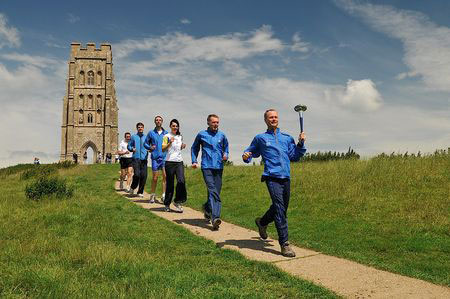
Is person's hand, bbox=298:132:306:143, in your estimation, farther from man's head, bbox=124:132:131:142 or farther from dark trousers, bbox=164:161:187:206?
man's head, bbox=124:132:131:142

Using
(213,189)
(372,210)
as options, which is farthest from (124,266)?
(372,210)

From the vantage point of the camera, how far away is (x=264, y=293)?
3842 millimetres

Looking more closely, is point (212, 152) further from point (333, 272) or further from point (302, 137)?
point (333, 272)

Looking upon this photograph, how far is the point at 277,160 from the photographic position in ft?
19.1

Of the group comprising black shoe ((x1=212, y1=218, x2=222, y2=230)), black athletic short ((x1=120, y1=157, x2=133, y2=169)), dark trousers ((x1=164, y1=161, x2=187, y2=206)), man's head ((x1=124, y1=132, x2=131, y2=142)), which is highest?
man's head ((x1=124, y1=132, x2=131, y2=142))

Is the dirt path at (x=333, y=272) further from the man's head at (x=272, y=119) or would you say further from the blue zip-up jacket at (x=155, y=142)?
the blue zip-up jacket at (x=155, y=142)

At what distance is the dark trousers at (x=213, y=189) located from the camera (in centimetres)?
746

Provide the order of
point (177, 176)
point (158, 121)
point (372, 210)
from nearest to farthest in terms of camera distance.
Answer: point (372, 210), point (177, 176), point (158, 121)

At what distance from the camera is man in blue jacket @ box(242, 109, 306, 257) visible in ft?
18.7

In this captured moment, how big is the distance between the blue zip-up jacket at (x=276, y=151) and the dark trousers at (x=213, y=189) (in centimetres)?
172

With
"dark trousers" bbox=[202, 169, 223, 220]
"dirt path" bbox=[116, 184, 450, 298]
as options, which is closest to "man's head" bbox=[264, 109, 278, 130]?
"dirt path" bbox=[116, 184, 450, 298]

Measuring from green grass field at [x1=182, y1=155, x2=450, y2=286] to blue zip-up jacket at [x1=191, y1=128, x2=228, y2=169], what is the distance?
64.6 inches

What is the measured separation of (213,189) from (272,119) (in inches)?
89.3

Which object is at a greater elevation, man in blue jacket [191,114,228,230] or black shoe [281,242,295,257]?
man in blue jacket [191,114,228,230]
